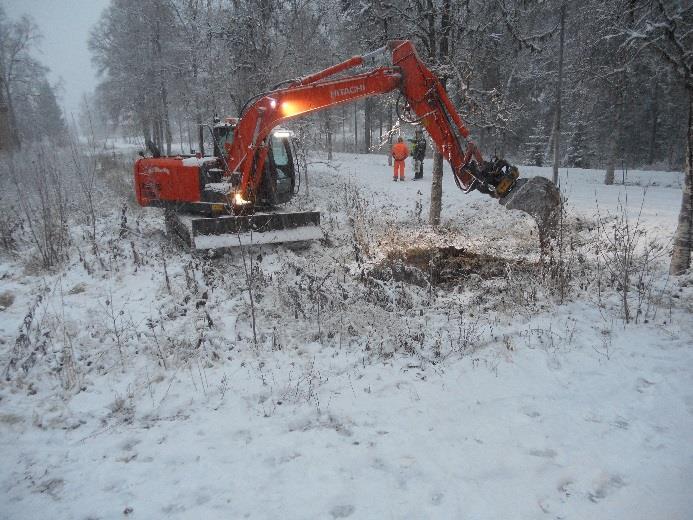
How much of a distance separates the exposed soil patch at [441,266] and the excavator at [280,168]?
1.04 meters

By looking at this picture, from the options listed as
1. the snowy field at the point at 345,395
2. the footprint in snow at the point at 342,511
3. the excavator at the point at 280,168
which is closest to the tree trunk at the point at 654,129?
the snowy field at the point at 345,395

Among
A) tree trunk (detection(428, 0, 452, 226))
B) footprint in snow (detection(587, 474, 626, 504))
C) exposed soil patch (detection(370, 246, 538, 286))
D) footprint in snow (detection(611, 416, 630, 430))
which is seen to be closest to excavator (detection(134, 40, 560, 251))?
exposed soil patch (detection(370, 246, 538, 286))

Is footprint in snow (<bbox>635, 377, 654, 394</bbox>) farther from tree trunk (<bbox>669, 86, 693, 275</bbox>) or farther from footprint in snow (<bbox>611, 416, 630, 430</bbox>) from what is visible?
tree trunk (<bbox>669, 86, 693, 275</bbox>)

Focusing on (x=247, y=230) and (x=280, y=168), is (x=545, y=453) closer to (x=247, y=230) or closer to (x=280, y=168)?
(x=247, y=230)

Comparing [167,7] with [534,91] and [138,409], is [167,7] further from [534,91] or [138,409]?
[138,409]

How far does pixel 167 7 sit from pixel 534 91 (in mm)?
21937

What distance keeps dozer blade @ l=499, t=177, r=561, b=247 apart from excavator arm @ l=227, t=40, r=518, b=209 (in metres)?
0.33

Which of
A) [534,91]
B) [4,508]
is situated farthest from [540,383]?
[534,91]

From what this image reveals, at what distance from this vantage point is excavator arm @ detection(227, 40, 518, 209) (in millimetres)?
6902

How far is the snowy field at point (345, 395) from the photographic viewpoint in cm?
309

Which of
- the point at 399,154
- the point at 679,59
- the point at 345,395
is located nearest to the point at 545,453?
the point at 345,395

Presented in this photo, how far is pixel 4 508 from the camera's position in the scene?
314cm

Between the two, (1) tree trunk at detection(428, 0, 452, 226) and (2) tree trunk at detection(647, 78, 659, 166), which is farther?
(2) tree trunk at detection(647, 78, 659, 166)

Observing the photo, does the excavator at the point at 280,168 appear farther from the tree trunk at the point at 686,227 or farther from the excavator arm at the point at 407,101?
the tree trunk at the point at 686,227
